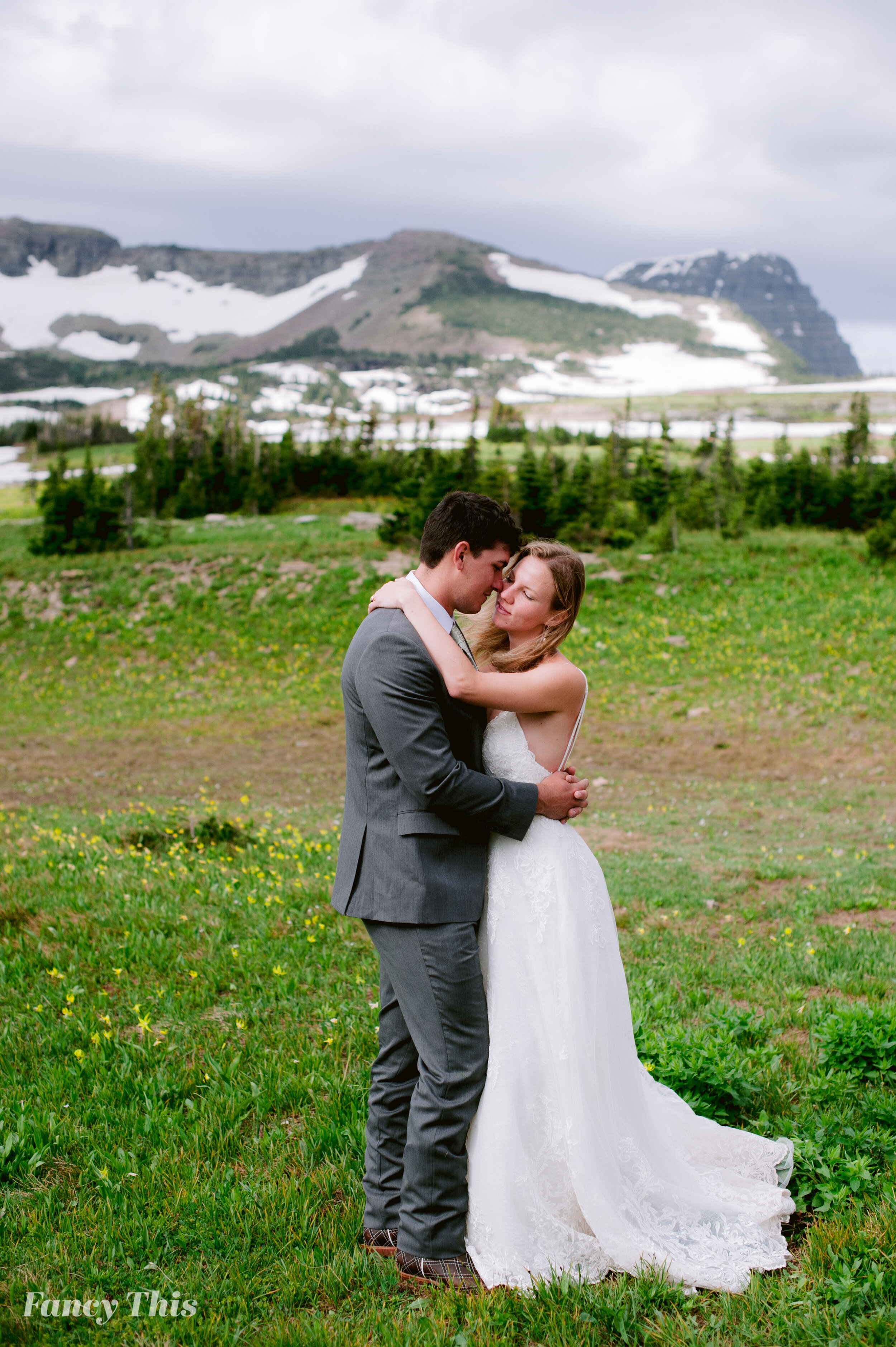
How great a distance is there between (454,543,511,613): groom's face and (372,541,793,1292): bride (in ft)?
0.51

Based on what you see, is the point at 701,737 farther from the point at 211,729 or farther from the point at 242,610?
the point at 242,610

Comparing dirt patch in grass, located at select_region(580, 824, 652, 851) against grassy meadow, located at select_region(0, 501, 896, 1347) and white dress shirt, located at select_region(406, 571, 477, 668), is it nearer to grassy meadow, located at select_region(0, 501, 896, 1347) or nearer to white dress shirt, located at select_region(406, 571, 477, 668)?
grassy meadow, located at select_region(0, 501, 896, 1347)

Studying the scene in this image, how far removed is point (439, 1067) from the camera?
150 inches

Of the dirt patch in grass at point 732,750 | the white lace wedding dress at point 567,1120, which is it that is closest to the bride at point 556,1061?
the white lace wedding dress at point 567,1120

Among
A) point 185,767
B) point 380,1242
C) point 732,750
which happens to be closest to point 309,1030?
point 380,1242

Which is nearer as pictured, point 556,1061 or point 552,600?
point 556,1061

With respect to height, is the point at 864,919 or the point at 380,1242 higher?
the point at 380,1242

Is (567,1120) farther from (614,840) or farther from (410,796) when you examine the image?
(614,840)

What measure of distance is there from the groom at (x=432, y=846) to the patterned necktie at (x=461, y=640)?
0.04m

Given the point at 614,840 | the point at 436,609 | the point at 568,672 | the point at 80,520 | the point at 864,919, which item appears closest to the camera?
the point at 436,609

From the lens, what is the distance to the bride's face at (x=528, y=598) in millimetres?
4070

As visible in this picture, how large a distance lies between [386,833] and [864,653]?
22964mm

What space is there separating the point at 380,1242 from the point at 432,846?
1.74m

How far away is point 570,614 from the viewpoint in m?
4.16
